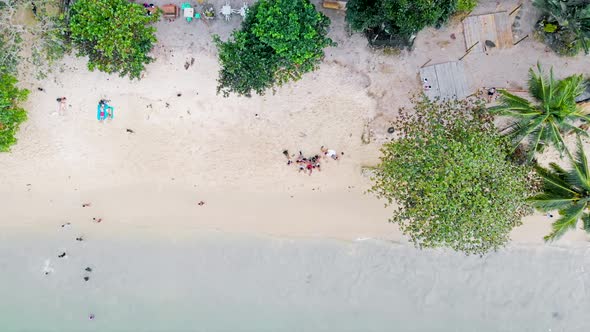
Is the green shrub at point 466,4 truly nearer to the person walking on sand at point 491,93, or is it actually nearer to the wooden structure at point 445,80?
the wooden structure at point 445,80

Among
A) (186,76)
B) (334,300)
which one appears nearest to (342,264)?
(334,300)

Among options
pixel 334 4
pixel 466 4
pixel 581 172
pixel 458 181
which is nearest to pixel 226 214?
pixel 458 181

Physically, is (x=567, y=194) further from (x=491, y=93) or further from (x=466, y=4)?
(x=466, y=4)

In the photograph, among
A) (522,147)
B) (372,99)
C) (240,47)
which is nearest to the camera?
(240,47)

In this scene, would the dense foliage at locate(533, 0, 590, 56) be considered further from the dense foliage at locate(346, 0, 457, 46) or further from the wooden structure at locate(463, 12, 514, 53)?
the dense foliage at locate(346, 0, 457, 46)

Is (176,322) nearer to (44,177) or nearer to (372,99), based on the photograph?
(44,177)

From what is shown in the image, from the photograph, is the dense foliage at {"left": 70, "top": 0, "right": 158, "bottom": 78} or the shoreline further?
the shoreline

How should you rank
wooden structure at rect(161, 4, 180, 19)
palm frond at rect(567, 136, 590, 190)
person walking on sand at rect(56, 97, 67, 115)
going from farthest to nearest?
person walking on sand at rect(56, 97, 67, 115)
wooden structure at rect(161, 4, 180, 19)
palm frond at rect(567, 136, 590, 190)

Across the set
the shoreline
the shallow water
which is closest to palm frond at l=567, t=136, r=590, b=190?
the shoreline
